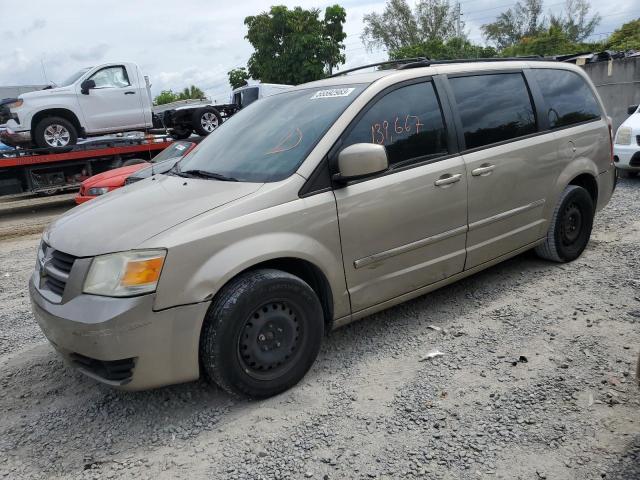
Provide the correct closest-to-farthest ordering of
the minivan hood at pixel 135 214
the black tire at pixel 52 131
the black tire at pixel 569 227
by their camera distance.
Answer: the minivan hood at pixel 135 214 < the black tire at pixel 569 227 < the black tire at pixel 52 131

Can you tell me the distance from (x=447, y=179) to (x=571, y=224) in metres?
1.81

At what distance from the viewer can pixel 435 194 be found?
3.58 metres

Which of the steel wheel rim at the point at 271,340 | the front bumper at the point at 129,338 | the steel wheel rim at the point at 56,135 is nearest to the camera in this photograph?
the front bumper at the point at 129,338

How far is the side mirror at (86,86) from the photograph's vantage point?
1088cm

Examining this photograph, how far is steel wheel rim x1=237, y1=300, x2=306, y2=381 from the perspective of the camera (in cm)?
288

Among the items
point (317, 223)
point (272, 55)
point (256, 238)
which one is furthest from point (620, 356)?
point (272, 55)

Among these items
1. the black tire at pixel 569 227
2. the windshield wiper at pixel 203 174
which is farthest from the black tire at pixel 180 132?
the black tire at pixel 569 227

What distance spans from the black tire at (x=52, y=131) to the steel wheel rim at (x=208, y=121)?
2820 mm

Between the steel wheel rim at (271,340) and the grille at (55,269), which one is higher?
the grille at (55,269)

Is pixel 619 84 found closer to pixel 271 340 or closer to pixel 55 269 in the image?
pixel 271 340

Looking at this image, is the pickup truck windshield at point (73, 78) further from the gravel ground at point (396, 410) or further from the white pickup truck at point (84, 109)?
the gravel ground at point (396, 410)

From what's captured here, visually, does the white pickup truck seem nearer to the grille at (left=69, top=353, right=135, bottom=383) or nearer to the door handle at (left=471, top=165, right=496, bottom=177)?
the grille at (left=69, top=353, right=135, bottom=383)

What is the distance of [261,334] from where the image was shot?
292cm

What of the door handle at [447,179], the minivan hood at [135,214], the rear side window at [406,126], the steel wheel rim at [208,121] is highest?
the steel wheel rim at [208,121]
